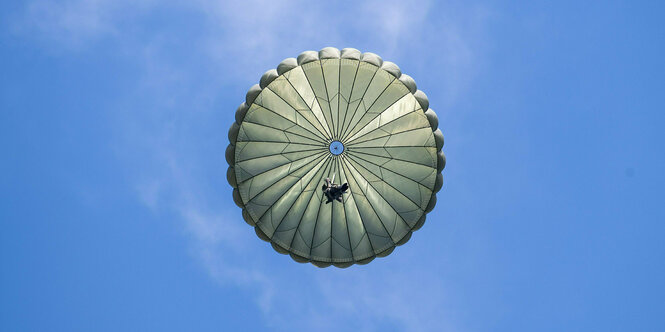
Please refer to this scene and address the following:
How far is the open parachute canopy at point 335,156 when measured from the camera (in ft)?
114

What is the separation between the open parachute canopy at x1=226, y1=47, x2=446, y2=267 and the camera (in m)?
34.7

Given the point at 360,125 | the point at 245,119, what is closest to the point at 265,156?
the point at 245,119

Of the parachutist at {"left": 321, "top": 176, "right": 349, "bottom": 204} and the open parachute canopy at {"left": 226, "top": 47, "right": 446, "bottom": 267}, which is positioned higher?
the open parachute canopy at {"left": 226, "top": 47, "right": 446, "bottom": 267}

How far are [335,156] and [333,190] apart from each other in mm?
2784

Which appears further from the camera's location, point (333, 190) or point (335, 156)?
point (335, 156)

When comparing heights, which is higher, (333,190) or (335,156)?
(335,156)

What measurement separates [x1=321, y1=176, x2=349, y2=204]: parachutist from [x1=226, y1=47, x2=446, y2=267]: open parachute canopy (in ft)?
1.04

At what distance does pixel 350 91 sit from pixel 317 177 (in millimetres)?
4312

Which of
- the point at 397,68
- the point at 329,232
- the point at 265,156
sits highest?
the point at 397,68

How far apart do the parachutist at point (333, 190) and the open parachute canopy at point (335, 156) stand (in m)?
0.32

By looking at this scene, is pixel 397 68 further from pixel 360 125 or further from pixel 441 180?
pixel 441 180

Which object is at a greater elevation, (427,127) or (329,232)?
(427,127)

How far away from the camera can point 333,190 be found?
3350 cm

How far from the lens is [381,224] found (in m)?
35.9
